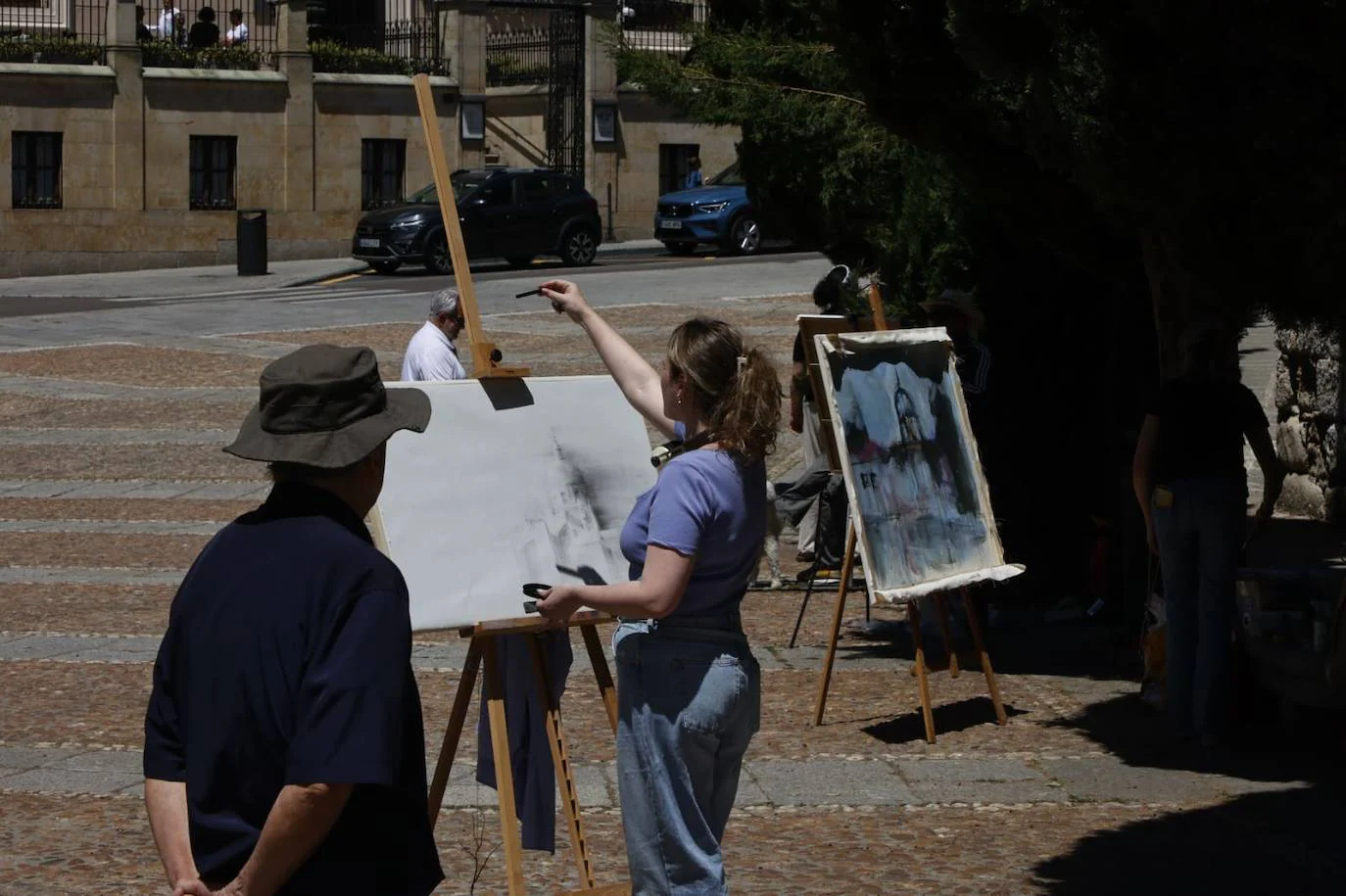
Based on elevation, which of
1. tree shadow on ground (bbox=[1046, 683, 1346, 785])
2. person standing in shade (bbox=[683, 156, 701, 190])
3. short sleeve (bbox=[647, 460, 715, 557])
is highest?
person standing in shade (bbox=[683, 156, 701, 190])

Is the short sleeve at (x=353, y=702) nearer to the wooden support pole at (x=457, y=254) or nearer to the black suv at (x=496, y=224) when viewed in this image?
the wooden support pole at (x=457, y=254)

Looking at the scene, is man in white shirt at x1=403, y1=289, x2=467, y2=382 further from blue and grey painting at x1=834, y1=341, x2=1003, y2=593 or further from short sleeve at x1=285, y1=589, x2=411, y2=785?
short sleeve at x1=285, y1=589, x2=411, y2=785

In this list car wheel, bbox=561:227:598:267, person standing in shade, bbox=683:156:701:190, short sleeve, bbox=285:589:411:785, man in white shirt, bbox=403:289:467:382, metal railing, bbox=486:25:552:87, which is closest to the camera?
short sleeve, bbox=285:589:411:785

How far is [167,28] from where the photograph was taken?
38000 mm

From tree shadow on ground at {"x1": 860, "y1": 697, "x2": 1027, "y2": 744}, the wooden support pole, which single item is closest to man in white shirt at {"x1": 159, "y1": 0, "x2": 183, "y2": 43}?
tree shadow on ground at {"x1": 860, "y1": 697, "x2": 1027, "y2": 744}

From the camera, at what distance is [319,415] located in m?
3.29

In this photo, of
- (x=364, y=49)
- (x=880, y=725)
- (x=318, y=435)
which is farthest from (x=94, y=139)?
(x=318, y=435)

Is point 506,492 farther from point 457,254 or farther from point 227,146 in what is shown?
point 227,146

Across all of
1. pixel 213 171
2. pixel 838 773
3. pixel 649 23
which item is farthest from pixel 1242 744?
pixel 649 23

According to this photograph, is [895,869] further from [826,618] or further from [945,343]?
[826,618]

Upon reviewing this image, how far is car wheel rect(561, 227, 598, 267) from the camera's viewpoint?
33750 mm

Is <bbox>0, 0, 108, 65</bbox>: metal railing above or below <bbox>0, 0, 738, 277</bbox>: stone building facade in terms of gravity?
above

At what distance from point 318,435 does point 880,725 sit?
538cm

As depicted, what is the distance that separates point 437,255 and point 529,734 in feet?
89.6
